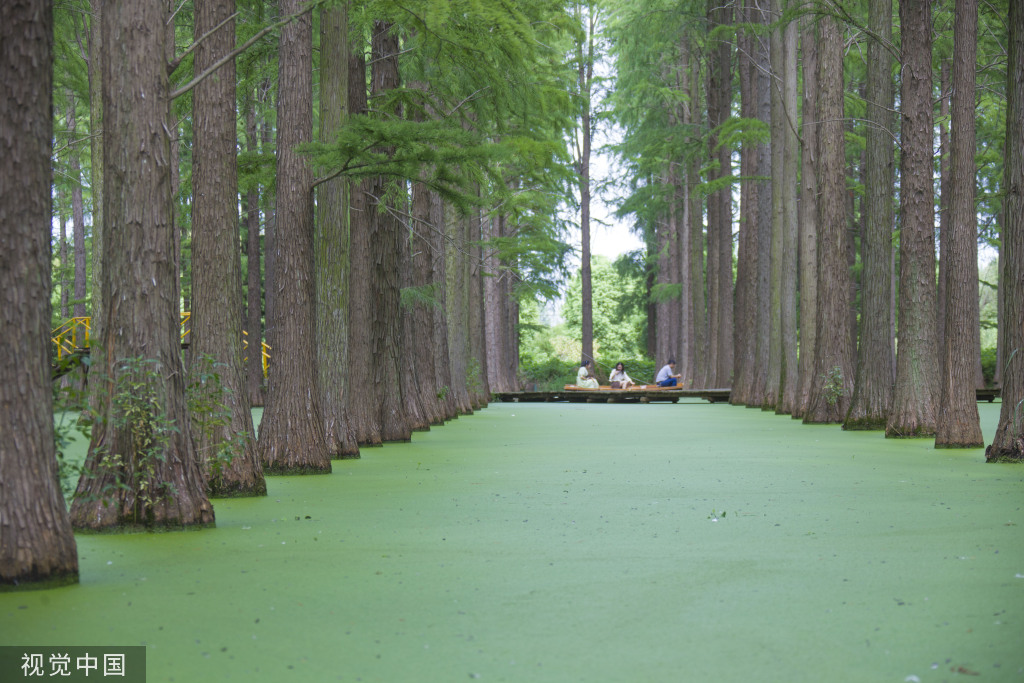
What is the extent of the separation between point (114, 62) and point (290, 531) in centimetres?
296

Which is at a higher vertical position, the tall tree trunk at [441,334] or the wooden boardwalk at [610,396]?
the tall tree trunk at [441,334]

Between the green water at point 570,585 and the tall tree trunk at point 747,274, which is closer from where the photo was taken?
the green water at point 570,585

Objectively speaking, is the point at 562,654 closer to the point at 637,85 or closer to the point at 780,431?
the point at 780,431

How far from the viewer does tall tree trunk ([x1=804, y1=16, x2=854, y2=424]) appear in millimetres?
18500

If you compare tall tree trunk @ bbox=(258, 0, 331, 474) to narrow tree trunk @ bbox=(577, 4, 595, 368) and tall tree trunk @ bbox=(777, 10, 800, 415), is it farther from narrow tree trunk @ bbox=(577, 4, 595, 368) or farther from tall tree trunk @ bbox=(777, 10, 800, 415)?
narrow tree trunk @ bbox=(577, 4, 595, 368)

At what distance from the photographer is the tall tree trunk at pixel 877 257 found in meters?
16.1

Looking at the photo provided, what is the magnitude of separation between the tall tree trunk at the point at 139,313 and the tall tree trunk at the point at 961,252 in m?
8.42

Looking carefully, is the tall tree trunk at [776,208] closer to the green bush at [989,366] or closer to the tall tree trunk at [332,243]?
the tall tree trunk at [332,243]

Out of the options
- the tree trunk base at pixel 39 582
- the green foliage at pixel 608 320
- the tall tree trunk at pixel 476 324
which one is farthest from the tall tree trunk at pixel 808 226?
the green foliage at pixel 608 320

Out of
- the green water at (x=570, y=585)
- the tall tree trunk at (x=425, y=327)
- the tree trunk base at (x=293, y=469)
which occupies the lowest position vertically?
the green water at (x=570, y=585)

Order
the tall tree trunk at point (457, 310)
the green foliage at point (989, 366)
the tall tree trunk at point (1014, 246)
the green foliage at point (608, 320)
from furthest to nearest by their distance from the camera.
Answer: the green foliage at point (608, 320), the green foliage at point (989, 366), the tall tree trunk at point (457, 310), the tall tree trunk at point (1014, 246)

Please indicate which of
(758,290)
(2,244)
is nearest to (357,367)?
(2,244)

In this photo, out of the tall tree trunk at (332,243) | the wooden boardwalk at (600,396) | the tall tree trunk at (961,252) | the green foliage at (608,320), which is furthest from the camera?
the green foliage at (608,320)

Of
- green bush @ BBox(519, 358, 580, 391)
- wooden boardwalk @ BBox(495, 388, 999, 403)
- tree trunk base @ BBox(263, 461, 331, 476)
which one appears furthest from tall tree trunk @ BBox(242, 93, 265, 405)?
green bush @ BBox(519, 358, 580, 391)
